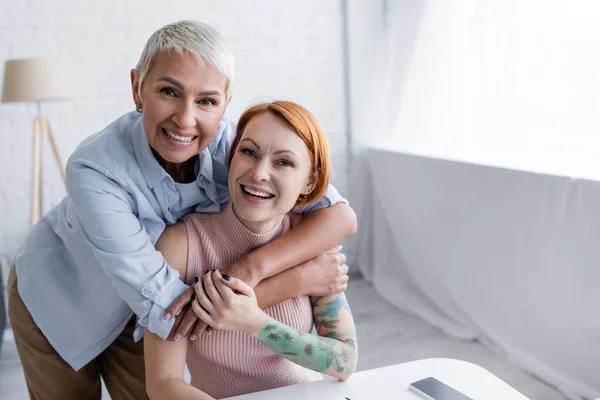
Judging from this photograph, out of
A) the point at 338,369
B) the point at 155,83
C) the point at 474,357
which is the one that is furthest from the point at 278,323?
the point at 474,357

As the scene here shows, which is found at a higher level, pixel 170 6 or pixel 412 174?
pixel 170 6

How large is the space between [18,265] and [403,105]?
2.85 m

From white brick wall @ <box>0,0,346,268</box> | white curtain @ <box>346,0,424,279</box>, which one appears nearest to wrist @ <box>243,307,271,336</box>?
white brick wall @ <box>0,0,346,268</box>

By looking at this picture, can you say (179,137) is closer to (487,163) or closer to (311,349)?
(311,349)

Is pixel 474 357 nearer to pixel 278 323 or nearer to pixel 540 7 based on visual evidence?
pixel 540 7

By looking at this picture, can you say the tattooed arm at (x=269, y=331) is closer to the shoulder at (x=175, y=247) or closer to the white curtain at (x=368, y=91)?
the shoulder at (x=175, y=247)

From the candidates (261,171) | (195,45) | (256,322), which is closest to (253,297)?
(256,322)

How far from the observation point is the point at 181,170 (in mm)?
1521

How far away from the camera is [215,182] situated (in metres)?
1.54

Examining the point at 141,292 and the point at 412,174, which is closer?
the point at 141,292

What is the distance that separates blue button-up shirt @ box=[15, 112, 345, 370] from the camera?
4.21 ft

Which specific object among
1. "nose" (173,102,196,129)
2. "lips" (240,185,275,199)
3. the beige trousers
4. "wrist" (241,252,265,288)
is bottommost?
the beige trousers

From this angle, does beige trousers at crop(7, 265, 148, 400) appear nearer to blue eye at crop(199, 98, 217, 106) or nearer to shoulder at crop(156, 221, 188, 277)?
shoulder at crop(156, 221, 188, 277)

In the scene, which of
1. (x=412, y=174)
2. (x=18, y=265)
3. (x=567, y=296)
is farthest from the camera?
(x=412, y=174)
